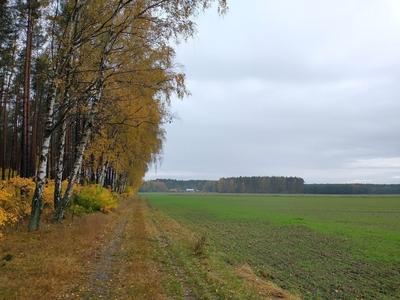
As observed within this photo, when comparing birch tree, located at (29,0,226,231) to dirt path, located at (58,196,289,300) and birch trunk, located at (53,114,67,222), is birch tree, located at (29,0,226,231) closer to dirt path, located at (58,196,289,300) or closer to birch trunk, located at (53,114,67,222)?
birch trunk, located at (53,114,67,222)

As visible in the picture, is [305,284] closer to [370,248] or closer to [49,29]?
[370,248]

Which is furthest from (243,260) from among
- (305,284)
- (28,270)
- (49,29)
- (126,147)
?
(126,147)

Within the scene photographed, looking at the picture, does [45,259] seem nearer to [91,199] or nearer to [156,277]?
[156,277]

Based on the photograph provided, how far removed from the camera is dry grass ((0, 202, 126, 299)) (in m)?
5.84

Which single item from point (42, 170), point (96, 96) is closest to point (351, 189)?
point (96, 96)

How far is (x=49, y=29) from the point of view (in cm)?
1229

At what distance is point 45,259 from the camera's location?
7.76 metres

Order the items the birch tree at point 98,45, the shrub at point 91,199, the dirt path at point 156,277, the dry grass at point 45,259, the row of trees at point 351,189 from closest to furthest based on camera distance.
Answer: the dry grass at point 45,259 < the dirt path at point 156,277 < the birch tree at point 98,45 < the shrub at point 91,199 < the row of trees at point 351,189

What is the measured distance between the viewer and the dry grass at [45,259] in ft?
19.2

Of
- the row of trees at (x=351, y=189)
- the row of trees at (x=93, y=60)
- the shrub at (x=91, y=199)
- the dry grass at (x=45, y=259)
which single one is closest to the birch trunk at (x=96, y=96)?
the row of trees at (x=93, y=60)

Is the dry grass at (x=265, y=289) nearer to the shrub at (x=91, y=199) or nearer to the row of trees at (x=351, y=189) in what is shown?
the shrub at (x=91, y=199)

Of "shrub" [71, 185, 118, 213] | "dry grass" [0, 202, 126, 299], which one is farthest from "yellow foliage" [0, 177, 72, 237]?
"shrub" [71, 185, 118, 213]

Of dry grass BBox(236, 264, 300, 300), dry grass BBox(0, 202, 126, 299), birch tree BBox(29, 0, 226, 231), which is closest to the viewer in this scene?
dry grass BBox(0, 202, 126, 299)

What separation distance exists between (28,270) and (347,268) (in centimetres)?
1183
